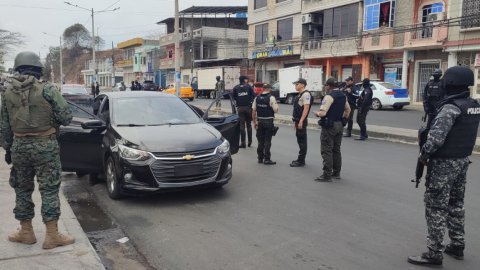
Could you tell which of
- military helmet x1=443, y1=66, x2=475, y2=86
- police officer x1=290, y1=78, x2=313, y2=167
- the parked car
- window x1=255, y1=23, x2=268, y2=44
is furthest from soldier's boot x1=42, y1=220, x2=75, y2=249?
window x1=255, y1=23, x2=268, y2=44

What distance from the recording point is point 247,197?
605 cm

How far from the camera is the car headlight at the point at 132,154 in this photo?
540cm

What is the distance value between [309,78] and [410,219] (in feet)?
74.0

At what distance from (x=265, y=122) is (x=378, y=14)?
21.5 meters

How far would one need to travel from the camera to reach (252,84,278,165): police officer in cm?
825

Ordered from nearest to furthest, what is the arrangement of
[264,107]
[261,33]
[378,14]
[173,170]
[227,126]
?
1. [173,170]
2. [227,126]
3. [264,107]
4. [378,14]
5. [261,33]

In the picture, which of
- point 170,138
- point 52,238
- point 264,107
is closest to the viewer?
point 52,238

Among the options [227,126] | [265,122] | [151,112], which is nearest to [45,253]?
[151,112]

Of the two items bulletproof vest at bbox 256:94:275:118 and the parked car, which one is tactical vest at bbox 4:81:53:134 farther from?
the parked car

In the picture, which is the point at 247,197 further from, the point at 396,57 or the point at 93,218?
the point at 396,57

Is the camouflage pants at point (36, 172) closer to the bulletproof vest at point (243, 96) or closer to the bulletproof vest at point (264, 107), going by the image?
the bulletproof vest at point (264, 107)

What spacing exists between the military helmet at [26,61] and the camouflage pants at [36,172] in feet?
2.24

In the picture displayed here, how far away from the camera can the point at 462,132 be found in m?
3.70

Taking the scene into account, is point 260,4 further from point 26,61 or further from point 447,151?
point 447,151
